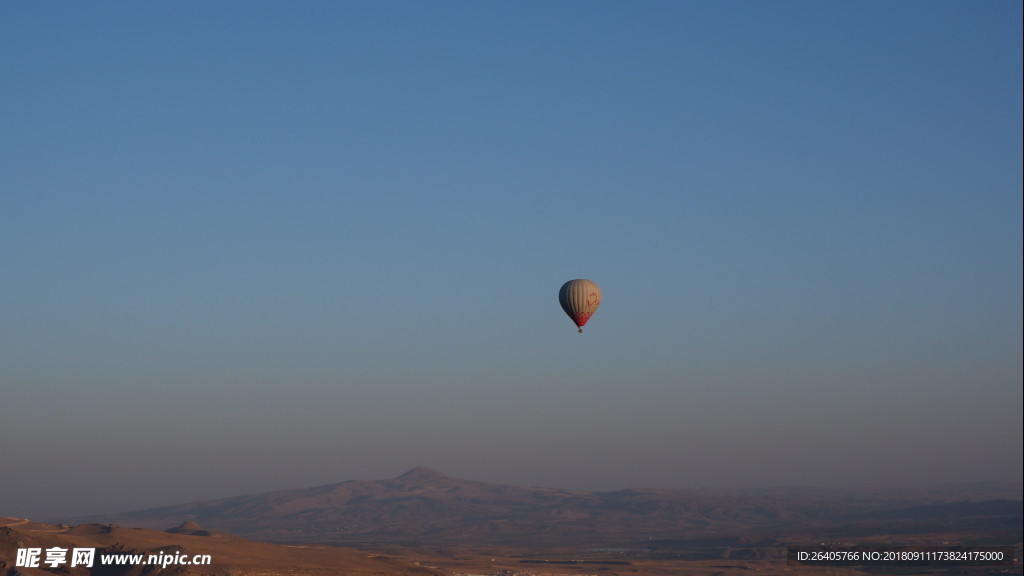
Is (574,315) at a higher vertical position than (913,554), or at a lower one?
higher

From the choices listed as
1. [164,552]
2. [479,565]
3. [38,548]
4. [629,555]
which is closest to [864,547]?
[629,555]

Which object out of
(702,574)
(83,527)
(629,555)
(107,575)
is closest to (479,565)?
(702,574)

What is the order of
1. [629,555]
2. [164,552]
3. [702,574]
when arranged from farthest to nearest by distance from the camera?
1. [629,555]
2. [702,574]
3. [164,552]

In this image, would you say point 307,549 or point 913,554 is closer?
point 307,549

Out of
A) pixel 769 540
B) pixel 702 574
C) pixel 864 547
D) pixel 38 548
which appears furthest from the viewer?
pixel 769 540

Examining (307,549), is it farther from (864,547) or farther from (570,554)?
(864,547)

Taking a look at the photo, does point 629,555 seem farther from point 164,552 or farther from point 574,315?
point 164,552
